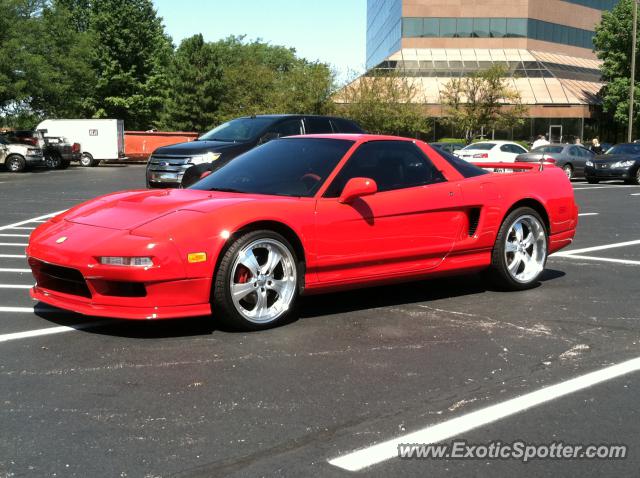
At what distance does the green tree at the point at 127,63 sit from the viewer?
60.6 m

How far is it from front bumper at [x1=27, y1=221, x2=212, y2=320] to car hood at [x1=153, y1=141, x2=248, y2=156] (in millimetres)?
8769

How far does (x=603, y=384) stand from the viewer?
427cm

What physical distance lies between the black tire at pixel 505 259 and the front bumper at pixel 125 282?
8.97 ft

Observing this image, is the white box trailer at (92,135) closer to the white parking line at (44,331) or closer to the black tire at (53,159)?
the black tire at (53,159)

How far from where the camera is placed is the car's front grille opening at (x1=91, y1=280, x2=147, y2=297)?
5.02 meters

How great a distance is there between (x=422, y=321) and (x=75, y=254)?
96.6 inches

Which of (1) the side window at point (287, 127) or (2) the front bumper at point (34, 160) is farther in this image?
(2) the front bumper at point (34, 160)

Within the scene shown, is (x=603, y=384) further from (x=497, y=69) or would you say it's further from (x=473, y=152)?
(x=497, y=69)

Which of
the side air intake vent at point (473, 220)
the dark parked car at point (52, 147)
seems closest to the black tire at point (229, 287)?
the side air intake vent at point (473, 220)

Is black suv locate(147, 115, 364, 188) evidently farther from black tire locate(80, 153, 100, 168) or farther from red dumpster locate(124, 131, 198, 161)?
red dumpster locate(124, 131, 198, 161)

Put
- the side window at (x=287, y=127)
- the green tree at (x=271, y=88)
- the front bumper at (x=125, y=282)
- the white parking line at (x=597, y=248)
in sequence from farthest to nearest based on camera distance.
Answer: the green tree at (x=271, y=88)
the side window at (x=287, y=127)
the white parking line at (x=597, y=248)
the front bumper at (x=125, y=282)

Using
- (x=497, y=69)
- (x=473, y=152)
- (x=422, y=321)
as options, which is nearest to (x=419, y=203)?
(x=422, y=321)

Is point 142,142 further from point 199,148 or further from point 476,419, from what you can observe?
point 476,419

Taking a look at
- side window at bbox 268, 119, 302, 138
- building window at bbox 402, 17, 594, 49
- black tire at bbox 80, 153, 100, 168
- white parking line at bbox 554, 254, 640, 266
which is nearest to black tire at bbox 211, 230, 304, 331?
white parking line at bbox 554, 254, 640, 266
